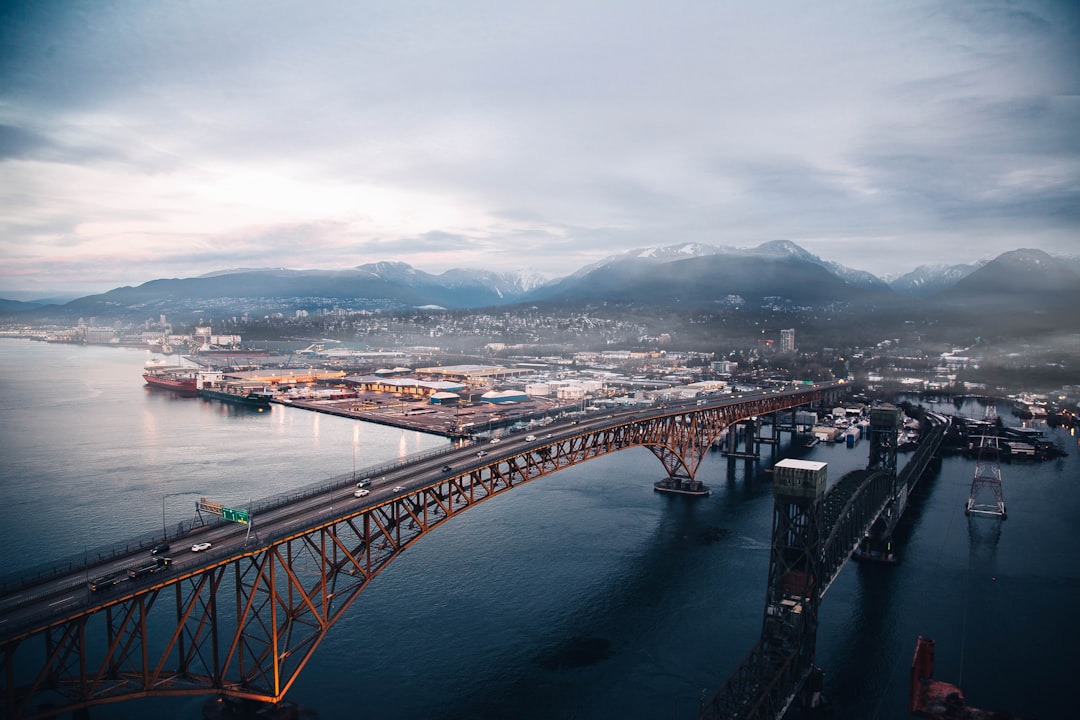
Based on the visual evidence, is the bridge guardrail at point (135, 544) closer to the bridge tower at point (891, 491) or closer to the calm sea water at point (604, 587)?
the calm sea water at point (604, 587)

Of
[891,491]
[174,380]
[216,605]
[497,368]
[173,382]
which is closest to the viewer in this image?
[216,605]

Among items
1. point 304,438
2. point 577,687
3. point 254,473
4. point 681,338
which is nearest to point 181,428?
point 304,438

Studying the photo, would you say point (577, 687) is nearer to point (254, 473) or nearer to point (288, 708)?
point (288, 708)

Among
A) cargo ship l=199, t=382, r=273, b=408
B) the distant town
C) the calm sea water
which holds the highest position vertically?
the distant town

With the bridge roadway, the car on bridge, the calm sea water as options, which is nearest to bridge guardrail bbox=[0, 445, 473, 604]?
the car on bridge

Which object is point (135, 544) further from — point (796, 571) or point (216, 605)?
point (796, 571)

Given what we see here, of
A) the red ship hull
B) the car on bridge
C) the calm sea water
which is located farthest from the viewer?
the red ship hull

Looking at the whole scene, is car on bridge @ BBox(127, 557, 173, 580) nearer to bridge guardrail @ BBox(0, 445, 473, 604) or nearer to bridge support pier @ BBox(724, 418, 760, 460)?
bridge guardrail @ BBox(0, 445, 473, 604)

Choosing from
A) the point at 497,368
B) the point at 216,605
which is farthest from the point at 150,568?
the point at 497,368
